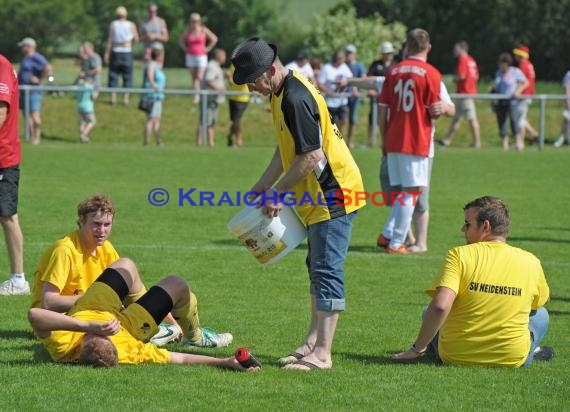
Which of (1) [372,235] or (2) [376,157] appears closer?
(1) [372,235]

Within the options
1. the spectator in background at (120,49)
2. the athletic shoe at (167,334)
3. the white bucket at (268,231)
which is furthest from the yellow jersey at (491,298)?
the spectator in background at (120,49)

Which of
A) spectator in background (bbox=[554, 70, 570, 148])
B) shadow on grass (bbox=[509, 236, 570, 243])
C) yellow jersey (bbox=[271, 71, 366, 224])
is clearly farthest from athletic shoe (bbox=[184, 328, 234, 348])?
spectator in background (bbox=[554, 70, 570, 148])

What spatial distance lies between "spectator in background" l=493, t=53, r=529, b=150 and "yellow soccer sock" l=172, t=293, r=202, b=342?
60.2 feet

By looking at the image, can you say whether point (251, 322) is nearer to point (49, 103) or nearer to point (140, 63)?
point (49, 103)

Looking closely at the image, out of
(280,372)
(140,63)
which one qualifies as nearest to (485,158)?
(280,372)

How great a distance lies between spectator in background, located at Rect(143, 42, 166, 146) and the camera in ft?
79.9

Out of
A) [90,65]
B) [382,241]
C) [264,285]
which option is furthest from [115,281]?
[90,65]

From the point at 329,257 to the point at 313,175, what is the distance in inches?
19.7

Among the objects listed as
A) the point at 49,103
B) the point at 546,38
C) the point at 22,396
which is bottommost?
the point at 22,396

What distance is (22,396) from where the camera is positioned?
6574 millimetres

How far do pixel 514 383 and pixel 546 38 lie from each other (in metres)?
38.0

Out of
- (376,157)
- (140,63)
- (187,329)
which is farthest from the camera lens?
(140,63)

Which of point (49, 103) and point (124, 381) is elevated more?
point (49, 103)

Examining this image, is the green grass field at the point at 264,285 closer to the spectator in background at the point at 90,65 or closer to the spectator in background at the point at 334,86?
the spectator in background at the point at 334,86
